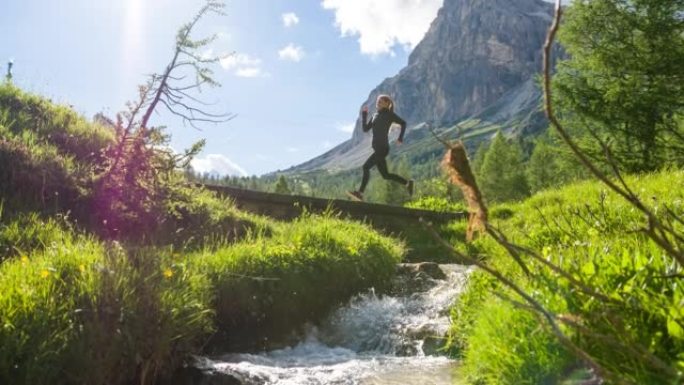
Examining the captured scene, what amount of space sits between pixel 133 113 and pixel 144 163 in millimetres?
931

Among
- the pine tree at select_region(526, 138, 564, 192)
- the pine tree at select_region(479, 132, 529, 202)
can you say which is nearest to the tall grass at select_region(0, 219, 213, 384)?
the pine tree at select_region(479, 132, 529, 202)

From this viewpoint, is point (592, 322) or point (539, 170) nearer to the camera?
point (592, 322)

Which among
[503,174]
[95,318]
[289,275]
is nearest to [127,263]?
[95,318]

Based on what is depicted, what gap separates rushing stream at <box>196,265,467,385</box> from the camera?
588 centimetres

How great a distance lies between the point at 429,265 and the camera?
10883 millimetres

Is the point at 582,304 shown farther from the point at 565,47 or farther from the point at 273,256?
the point at 565,47

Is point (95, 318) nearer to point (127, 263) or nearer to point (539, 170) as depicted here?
point (127, 263)

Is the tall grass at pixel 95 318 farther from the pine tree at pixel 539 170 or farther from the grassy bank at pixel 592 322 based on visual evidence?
the pine tree at pixel 539 170

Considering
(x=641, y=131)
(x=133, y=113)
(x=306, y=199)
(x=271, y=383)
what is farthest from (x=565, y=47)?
(x=271, y=383)

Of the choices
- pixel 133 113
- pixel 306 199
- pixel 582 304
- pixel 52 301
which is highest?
pixel 133 113

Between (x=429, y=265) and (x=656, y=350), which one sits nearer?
(x=656, y=350)

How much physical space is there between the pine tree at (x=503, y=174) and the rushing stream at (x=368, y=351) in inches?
2713

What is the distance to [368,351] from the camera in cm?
730

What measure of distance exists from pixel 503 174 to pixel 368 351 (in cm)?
7409
